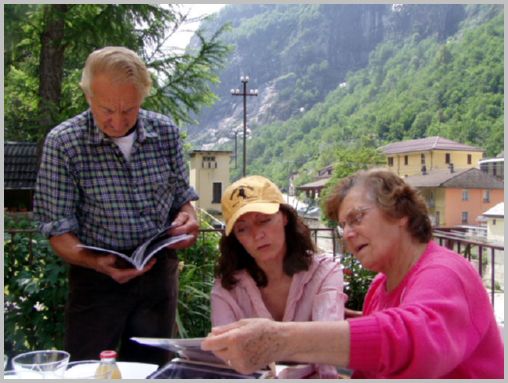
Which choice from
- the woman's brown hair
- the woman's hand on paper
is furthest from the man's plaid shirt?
the woman's hand on paper

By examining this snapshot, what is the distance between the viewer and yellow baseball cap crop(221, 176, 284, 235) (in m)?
1.62

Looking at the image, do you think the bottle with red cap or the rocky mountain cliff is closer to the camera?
the bottle with red cap

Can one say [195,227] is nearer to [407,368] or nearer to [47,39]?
[407,368]

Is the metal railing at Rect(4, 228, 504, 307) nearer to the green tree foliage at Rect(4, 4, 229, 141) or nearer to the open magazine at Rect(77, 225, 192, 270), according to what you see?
the open magazine at Rect(77, 225, 192, 270)

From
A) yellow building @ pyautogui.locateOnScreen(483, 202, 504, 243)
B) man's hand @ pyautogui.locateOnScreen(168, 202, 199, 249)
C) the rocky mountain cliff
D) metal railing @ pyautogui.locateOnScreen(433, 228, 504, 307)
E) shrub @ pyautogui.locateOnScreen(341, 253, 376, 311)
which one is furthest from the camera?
the rocky mountain cliff

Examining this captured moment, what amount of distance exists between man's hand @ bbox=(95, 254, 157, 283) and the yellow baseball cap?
14.6 inches

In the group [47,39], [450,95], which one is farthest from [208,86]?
[450,95]

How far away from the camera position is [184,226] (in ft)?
6.23

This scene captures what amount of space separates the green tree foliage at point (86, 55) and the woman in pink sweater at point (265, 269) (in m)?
3.98

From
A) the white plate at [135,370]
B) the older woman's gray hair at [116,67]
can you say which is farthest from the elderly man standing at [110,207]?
the white plate at [135,370]

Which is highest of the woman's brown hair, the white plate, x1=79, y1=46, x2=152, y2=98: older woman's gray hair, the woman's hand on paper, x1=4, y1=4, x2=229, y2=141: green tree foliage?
x1=4, y1=4, x2=229, y2=141: green tree foliage

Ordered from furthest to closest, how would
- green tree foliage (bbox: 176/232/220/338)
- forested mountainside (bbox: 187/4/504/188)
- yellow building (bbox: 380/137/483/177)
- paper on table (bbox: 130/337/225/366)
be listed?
yellow building (bbox: 380/137/483/177) < forested mountainside (bbox: 187/4/504/188) < green tree foliage (bbox: 176/232/220/338) < paper on table (bbox: 130/337/225/366)

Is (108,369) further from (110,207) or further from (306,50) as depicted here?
(306,50)

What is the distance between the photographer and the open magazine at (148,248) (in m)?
1.68
